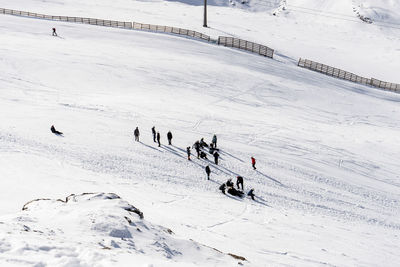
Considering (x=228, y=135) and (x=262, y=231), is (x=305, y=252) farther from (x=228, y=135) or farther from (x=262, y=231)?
(x=228, y=135)

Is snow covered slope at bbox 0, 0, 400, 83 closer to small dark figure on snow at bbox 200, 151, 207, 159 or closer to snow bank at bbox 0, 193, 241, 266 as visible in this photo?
small dark figure on snow at bbox 200, 151, 207, 159

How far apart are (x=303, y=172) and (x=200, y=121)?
8.72 m

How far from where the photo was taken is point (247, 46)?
184 feet

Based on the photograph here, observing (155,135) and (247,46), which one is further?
(247,46)

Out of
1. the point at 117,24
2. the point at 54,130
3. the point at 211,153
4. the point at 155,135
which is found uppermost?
the point at 117,24

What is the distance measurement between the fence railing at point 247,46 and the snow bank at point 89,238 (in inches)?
1690

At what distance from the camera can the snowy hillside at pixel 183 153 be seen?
42.3ft

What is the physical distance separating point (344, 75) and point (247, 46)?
12.4m

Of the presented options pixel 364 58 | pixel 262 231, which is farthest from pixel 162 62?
pixel 364 58

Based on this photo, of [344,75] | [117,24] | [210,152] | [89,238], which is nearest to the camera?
[89,238]

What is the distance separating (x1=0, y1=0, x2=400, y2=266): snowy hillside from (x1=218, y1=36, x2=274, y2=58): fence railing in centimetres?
236

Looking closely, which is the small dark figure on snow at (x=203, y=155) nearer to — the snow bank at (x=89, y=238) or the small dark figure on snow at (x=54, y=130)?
the small dark figure on snow at (x=54, y=130)

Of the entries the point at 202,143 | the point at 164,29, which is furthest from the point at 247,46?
the point at 202,143

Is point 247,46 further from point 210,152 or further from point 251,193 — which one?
point 251,193
